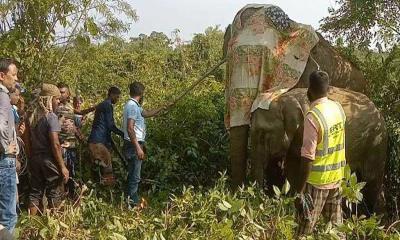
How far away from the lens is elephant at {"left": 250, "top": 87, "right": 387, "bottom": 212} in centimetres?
692

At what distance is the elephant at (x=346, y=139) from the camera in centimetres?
692

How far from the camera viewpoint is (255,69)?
717cm

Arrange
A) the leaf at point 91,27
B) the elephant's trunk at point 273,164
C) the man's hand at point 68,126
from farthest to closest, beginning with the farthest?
the leaf at point 91,27 → the man's hand at point 68,126 → the elephant's trunk at point 273,164

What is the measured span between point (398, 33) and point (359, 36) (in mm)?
628

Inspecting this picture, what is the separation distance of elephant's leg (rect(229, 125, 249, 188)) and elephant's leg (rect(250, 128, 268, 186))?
6.5 inches

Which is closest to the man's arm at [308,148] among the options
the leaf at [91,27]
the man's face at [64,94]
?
the man's face at [64,94]

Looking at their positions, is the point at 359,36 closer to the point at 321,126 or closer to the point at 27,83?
the point at 321,126

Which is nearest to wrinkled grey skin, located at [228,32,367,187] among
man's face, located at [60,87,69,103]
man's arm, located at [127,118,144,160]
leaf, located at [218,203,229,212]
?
man's arm, located at [127,118,144,160]

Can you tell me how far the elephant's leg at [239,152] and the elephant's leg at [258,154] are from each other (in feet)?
0.54

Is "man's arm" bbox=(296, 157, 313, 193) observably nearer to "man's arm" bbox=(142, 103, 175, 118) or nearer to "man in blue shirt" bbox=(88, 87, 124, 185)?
"man's arm" bbox=(142, 103, 175, 118)

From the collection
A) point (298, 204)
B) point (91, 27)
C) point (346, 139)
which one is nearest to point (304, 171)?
point (298, 204)

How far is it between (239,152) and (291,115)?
803 mm

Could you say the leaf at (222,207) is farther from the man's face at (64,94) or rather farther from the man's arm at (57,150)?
the man's face at (64,94)

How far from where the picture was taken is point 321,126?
5031mm
